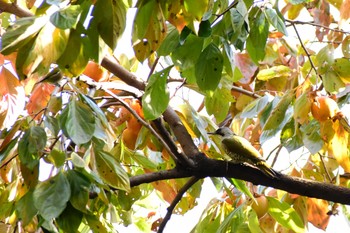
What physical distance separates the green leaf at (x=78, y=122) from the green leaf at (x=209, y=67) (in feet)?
0.89

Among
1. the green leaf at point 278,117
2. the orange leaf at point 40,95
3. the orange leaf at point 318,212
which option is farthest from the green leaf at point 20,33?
the orange leaf at point 318,212

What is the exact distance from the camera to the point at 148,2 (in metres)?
1.45

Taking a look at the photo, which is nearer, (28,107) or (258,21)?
(258,21)

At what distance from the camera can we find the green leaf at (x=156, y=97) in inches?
73.0

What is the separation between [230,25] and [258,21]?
98mm

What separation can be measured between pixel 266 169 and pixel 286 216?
0.22 m

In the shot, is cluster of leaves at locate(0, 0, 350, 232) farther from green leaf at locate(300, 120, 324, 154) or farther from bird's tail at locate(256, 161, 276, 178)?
bird's tail at locate(256, 161, 276, 178)

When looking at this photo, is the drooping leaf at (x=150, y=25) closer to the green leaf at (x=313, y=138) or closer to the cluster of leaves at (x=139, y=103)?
the cluster of leaves at (x=139, y=103)

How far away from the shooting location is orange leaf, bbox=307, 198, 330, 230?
2509 millimetres

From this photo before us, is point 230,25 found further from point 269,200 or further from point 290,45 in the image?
point 290,45

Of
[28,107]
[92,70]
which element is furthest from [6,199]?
[92,70]

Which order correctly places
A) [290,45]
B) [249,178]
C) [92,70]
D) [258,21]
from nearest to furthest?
[258,21]
[249,178]
[92,70]
[290,45]

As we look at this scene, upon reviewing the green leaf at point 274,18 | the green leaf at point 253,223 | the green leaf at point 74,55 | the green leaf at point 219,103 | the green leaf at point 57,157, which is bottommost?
the green leaf at point 253,223

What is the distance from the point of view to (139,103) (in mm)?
2281
